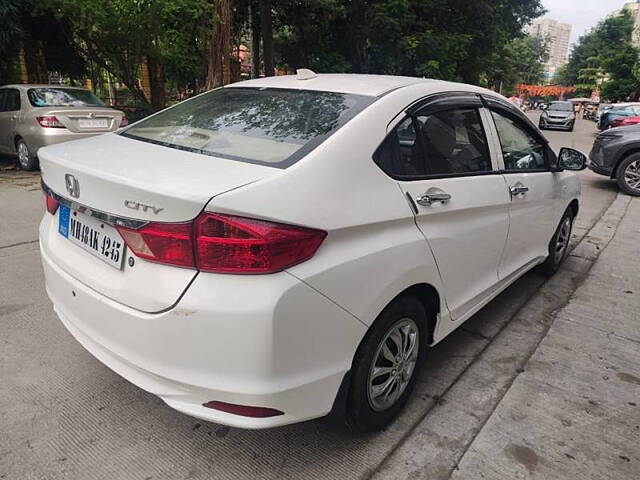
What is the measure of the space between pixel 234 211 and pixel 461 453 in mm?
1524

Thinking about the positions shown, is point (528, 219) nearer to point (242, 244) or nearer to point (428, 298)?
point (428, 298)

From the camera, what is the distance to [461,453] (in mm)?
2232

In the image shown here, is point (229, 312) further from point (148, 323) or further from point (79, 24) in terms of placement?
point (79, 24)

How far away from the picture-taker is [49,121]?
7.70 meters

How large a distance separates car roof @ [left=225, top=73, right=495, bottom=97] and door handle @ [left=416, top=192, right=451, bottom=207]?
0.53 m

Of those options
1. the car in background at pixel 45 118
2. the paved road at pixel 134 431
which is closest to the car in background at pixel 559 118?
the car in background at pixel 45 118

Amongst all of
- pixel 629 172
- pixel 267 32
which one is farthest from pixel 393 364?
pixel 267 32

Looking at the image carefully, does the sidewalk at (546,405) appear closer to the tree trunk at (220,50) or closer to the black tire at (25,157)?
the tree trunk at (220,50)

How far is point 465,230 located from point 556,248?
2.27 meters

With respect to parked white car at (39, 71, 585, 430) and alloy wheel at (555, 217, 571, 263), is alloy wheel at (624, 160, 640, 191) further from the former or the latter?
parked white car at (39, 71, 585, 430)

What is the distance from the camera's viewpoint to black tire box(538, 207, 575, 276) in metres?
4.26

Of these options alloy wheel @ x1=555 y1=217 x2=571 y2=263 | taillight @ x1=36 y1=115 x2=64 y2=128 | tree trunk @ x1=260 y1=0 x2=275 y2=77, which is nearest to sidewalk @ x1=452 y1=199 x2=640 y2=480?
alloy wheel @ x1=555 y1=217 x2=571 y2=263

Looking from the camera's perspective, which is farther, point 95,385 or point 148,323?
point 95,385

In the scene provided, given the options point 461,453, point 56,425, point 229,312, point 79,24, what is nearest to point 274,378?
point 229,312
